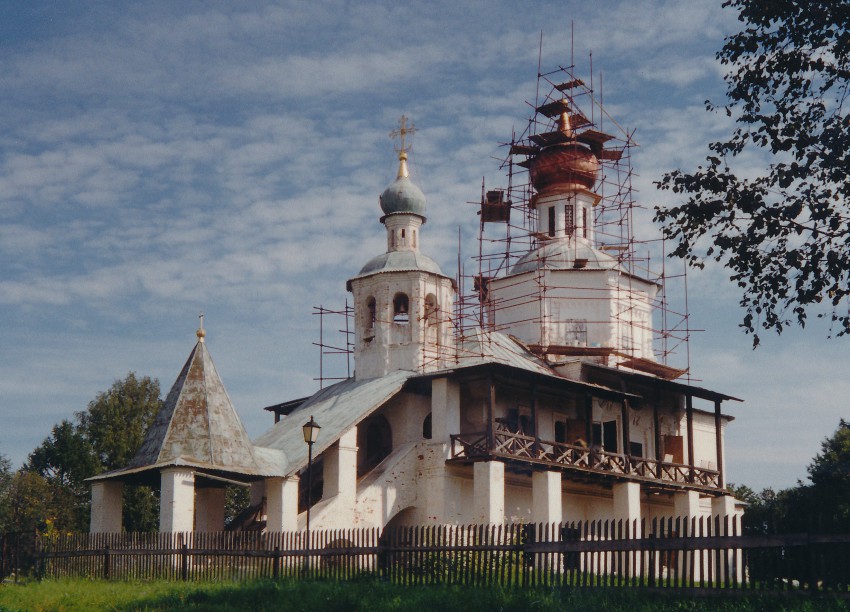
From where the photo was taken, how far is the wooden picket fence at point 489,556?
1311 centimetres

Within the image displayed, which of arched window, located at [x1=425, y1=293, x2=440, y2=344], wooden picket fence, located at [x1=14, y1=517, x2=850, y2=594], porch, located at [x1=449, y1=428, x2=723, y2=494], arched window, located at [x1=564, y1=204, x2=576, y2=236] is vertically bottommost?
wooden picket fence, located at [x1=14, y1=517, x2=850, y2=594]

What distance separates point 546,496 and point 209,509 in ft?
26.2

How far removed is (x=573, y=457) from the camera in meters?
28.3

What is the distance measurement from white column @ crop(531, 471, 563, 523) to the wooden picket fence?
23.3ft

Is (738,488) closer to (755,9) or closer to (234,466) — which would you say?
(234,466)

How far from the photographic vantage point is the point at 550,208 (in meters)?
A: 37.3

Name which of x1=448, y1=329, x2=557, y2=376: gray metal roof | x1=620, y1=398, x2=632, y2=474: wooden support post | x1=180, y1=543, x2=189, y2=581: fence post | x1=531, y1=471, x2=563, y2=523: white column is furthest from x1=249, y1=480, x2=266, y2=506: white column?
x1=620, y1=398, x2=632, y2=474: wooden support post

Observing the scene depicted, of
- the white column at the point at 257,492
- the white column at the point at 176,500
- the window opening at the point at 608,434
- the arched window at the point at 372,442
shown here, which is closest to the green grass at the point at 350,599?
the white column at the point at 176,500

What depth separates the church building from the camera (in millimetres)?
25281

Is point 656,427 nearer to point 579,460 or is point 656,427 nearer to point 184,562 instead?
point 579,460

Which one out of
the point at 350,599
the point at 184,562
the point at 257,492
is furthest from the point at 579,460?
the point at 350,599

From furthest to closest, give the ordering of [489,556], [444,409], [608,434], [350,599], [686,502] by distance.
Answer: [608,434], [686,502], [444,409], [489,556], [350,599]

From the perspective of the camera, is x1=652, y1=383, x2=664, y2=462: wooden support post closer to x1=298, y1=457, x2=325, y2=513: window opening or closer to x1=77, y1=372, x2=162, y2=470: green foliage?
x1=298, y1=457, x2=325, y2=513: window opening

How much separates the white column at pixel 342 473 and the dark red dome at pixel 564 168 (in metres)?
14.0
